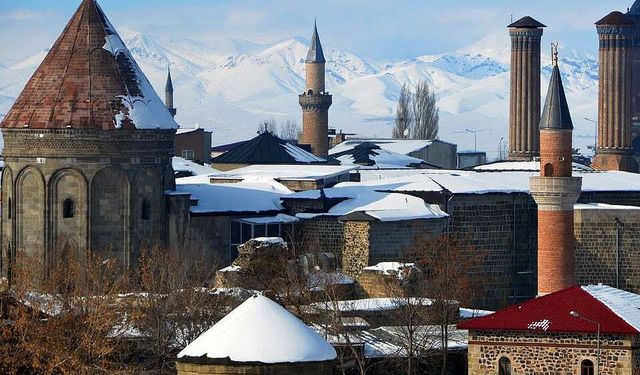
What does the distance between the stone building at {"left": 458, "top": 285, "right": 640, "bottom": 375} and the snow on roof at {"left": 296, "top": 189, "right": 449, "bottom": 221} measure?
11.8m

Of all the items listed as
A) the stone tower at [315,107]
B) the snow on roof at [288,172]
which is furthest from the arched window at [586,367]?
the stone tower at [315,107]

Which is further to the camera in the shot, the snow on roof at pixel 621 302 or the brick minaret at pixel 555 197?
the brick minaret at pixel 555 197

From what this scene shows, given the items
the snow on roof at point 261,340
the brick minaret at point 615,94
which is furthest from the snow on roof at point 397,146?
the snow on roof at point 261,340

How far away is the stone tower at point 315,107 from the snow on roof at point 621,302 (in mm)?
54481

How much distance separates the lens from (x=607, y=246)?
184 feet

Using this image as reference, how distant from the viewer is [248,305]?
84.7 feet

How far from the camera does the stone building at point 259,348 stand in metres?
24.9

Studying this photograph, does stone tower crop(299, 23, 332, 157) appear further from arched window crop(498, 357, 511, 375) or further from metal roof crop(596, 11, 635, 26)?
arched window crop(498, 357, 511, 375)

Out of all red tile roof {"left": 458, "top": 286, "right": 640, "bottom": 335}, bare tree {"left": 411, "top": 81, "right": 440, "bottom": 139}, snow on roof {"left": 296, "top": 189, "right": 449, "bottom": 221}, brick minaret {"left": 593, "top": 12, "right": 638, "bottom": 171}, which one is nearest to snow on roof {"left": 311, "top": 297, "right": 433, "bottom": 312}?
red tile roof {"left": 458, "top": 286, "right": 640, "bottom": 335}

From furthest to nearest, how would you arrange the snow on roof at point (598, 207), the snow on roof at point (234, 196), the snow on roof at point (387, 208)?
the snow on roof at point (598, 207) < the snow on roof at point (234, 196) < the snow on roof at point (387, 208)

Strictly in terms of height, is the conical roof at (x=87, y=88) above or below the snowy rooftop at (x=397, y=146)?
above

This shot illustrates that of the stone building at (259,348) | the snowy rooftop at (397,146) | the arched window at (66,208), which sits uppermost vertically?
the snowy rooftop at (397,146)

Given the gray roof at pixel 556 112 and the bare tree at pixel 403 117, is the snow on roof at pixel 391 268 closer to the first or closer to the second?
the gray roof at pixel 556 112

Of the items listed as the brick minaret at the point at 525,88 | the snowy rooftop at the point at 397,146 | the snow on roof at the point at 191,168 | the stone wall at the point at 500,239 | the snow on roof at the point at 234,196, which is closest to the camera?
the snow on roof at the point at 234,196
